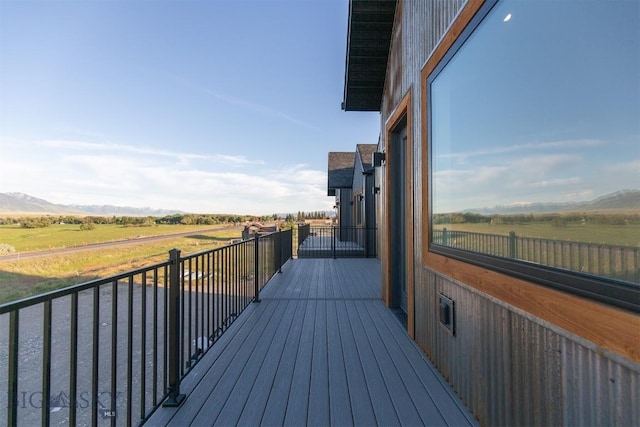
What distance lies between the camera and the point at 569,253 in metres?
1.11

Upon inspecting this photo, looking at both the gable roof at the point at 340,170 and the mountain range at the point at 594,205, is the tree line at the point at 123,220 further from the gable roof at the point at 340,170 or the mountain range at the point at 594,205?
the mountain range at the point at 594,205

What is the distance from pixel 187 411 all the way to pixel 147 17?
38.8 feet

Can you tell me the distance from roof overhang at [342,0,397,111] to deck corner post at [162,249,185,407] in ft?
13.1

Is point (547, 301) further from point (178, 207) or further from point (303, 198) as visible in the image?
point (178, 207)

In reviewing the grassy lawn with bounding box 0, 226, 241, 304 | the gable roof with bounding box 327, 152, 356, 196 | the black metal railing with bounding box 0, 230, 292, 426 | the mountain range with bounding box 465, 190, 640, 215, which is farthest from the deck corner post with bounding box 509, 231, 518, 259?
the gable roof with bounding box 327, 152, 356, 196

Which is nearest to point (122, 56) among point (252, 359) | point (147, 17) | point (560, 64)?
point (147, 17)

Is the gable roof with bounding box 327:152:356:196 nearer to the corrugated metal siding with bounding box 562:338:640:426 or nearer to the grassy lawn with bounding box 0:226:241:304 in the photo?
the grassy lawn with bounding box 0:226:241:304

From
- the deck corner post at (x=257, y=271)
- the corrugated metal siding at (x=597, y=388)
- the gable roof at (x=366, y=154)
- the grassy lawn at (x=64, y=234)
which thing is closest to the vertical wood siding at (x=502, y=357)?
the corrugated metal siding at (x=597, y=388)

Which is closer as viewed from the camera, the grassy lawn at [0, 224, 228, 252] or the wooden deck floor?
the wooden deck floor

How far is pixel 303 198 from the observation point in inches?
1478

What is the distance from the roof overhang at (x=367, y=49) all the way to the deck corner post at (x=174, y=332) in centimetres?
398

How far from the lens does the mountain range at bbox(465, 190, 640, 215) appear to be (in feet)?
2.97

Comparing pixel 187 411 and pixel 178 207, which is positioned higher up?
pixel 178 207

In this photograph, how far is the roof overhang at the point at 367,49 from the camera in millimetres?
3934
